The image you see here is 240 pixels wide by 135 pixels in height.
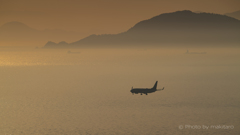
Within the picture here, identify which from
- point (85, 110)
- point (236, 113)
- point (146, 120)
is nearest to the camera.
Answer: point (146, 120)

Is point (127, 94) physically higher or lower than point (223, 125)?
higher

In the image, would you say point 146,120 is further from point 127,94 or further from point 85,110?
point 127,94

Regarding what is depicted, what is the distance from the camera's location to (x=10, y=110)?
227 feet

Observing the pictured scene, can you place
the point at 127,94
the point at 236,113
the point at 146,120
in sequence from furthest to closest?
the point at 127,94 < the point at 236,113 < the point at 146,120

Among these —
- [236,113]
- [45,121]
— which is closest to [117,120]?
[45,121]

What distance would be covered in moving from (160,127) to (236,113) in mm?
20061

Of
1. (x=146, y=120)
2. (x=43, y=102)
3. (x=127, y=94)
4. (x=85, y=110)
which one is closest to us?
(x=146, y=120)

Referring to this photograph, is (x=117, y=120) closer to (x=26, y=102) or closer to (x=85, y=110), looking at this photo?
(x=85, y=110)

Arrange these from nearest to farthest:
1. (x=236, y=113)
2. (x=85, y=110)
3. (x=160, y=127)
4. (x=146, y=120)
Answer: (x=160, y=127), (x=146, y=120), (x=236, y=113), (x=85, y=110)

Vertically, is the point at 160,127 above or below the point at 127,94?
below

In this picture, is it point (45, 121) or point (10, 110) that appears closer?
point (45, 121)

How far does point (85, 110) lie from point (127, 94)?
24385 mm

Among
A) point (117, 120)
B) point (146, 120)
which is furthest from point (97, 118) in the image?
point (146, 120)

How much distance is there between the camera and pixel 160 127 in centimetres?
5484
